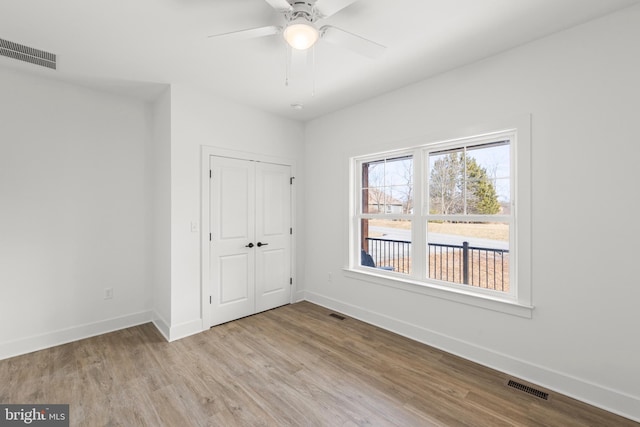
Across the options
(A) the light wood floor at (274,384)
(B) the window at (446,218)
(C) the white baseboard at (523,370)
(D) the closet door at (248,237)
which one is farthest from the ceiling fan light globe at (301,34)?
(C) the white baseboard at (523,370)

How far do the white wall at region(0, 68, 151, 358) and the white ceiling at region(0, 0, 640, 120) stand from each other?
368mm

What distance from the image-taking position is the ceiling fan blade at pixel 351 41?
1912 mm

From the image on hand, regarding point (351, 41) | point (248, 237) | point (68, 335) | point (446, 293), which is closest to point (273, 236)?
point (248, 237)

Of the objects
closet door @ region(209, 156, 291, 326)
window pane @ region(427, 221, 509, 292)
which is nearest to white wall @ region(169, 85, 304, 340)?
closet door @ region(209, 156, 291, 326)

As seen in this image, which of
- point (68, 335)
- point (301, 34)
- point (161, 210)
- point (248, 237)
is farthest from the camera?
point (248, 237)

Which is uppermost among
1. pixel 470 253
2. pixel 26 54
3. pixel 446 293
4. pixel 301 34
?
pixel 26 54

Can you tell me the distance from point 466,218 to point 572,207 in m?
0.80

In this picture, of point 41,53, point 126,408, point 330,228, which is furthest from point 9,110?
point 330,228

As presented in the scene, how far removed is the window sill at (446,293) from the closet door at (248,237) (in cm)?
111

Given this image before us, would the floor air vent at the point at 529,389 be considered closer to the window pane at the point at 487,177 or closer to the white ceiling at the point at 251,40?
the window pane at the point at 487,177

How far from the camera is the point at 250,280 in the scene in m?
3.80

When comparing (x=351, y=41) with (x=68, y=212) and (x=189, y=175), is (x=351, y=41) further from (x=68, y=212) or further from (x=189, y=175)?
(x=68, y=212)

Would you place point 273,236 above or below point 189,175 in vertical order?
below

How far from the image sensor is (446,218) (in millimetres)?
2934
